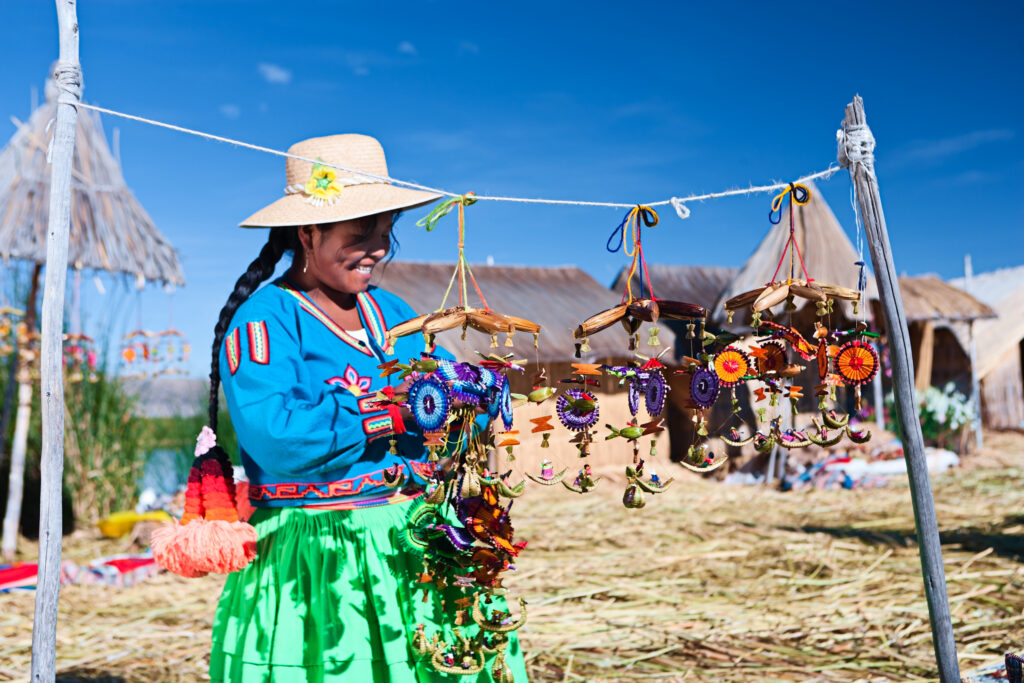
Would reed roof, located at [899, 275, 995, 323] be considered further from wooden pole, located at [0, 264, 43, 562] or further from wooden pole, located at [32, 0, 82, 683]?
wooden pole, located at [32, 0, 82, 683]

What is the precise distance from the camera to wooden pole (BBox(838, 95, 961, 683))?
2365mm

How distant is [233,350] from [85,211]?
503cm

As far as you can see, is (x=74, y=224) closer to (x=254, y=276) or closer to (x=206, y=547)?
(x=254, y=276)

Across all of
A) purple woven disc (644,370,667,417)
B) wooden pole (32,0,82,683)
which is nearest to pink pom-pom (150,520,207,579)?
wooden pole (32,0,82,683)

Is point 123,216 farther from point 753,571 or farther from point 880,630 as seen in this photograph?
point 880,630

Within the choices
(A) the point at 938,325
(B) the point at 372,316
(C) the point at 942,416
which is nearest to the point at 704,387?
(B) the point at 372,316

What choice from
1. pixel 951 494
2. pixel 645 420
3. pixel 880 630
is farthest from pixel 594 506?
pixel 645 420

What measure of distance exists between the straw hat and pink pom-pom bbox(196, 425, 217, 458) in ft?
1.96

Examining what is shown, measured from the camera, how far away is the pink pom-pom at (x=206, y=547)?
2.14 m

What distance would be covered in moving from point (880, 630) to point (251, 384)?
11.5 ft

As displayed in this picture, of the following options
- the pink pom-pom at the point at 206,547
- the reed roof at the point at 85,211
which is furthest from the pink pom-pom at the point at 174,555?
the reed roof at the point at 85,211

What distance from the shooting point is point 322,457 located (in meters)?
2.12

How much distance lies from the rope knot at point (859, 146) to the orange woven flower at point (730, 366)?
2.08 ft

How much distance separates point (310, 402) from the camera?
2.18m
